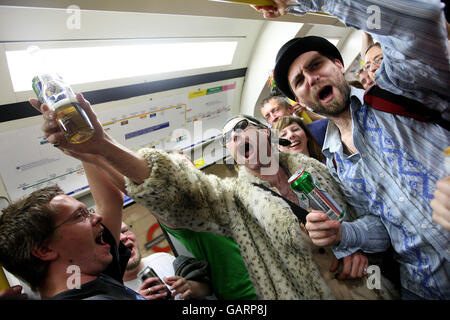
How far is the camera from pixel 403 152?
0.99 meters

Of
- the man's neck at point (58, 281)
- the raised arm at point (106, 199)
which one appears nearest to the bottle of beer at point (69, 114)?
the raised arm at point (106, 199)

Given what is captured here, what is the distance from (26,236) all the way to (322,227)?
123 centimetres

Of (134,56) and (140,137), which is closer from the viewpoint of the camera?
(134,56)

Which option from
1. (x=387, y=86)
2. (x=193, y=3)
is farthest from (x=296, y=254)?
(x=193, y=3)

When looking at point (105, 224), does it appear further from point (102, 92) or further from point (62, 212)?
point (102, 92)

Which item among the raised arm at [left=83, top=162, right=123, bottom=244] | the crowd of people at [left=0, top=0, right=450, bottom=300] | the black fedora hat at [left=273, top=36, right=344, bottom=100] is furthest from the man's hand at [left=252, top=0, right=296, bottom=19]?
the raised arm at [left=83, top=162, right=123, bottom=244]

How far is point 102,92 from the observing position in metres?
1.52

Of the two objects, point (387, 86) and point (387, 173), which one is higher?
point (387, 86)

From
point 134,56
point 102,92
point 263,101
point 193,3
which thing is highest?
point 193,3

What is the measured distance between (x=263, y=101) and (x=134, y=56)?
4.91ft

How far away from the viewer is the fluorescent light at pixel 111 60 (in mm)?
1210

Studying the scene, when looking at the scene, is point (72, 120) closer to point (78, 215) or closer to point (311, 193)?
point (78, 215)

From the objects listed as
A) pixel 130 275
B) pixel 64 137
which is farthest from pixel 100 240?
pixel 130 275
